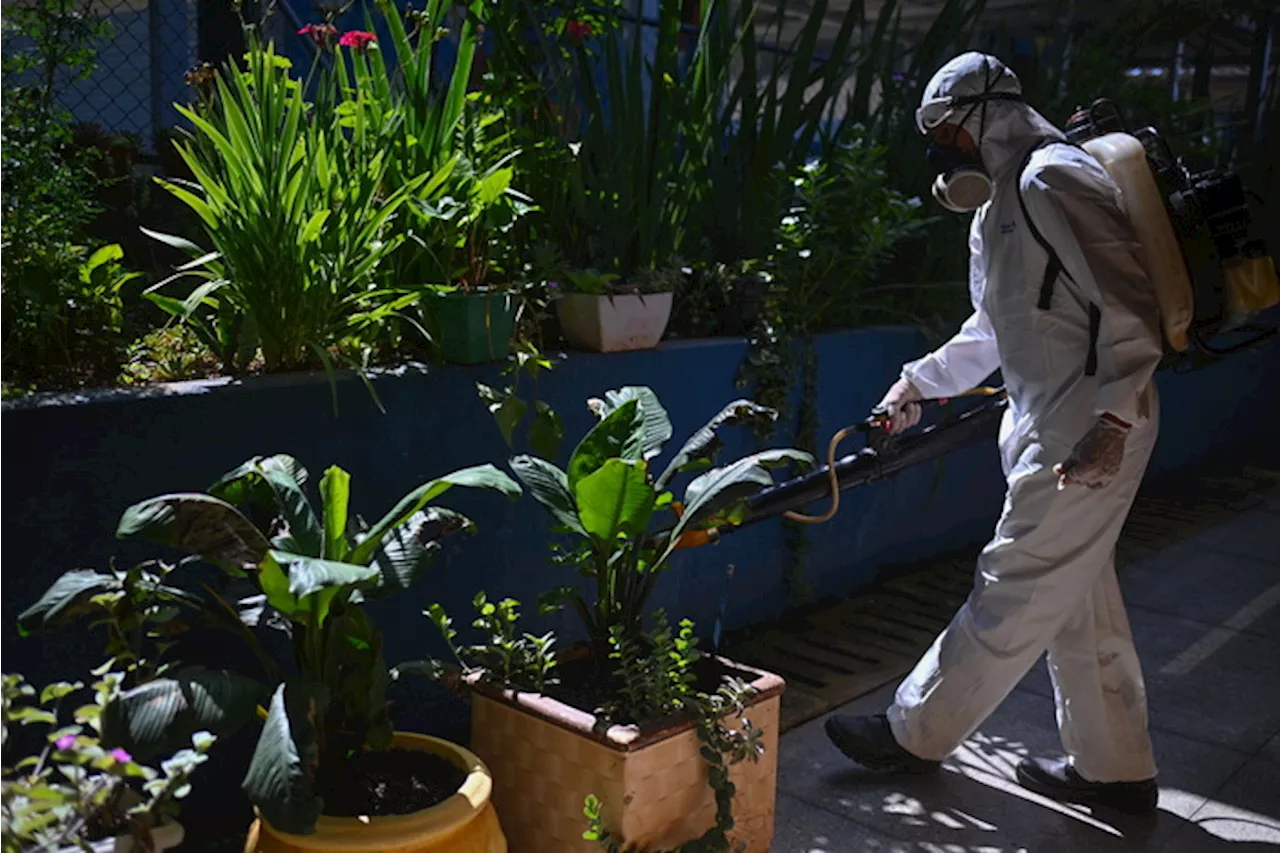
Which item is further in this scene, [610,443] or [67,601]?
[610,443]

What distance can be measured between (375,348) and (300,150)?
0.55m

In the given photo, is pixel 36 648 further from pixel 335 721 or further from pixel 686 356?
pixel 686 356

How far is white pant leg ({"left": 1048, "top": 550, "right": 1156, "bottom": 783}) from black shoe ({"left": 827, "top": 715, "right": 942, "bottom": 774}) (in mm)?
408

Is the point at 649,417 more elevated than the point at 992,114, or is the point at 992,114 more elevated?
the point at 992,114

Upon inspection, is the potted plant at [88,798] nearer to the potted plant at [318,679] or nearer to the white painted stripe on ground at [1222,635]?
the potted plant at [318,679]

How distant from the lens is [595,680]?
2818 millimetres

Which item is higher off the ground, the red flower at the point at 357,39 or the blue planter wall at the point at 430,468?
the red flower at the point at 357,39

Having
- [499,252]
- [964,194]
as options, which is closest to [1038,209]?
[964,194]

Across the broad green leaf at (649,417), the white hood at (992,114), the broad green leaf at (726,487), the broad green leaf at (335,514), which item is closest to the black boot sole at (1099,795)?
the broad green leaf at (726,487)

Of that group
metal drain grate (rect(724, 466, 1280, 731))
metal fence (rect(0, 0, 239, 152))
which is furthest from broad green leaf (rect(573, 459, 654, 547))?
metal fence (rect(0, 0, 239, 152))

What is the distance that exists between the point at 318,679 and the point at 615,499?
0.68m

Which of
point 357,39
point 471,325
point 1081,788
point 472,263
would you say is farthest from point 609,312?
point 1081,788

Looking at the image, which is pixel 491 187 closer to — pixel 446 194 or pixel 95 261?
pixel 446 194

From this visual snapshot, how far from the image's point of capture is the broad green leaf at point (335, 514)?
238cm
